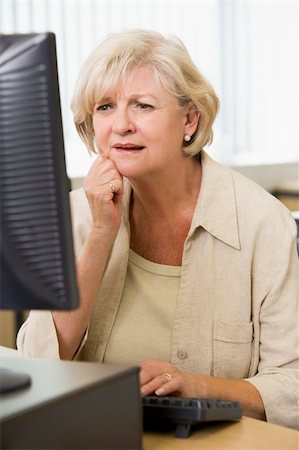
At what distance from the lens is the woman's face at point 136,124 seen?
187cm

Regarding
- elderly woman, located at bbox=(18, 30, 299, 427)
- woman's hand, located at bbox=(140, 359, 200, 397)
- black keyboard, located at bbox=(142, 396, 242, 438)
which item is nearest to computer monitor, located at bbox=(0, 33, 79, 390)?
black keyboard, located at bbox=(142, 396, 242, 438)

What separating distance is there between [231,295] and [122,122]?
44 cm

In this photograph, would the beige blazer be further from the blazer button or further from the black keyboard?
the black keyboard

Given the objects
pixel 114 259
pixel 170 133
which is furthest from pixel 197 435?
pixel 170 133

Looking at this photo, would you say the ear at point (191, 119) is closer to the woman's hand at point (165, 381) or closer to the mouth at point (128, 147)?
the mouth at point (128, 147)

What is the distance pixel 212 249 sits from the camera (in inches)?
73.7

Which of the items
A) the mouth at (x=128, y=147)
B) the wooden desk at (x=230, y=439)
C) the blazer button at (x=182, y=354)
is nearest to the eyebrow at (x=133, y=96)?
the mouth at (x=128, y=147)

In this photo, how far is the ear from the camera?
1964 mm

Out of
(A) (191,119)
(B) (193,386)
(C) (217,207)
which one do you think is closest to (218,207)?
(C) (217,207)

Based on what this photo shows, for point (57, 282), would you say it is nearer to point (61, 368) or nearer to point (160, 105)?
point (61, 368)

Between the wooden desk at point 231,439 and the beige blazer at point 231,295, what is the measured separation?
43 cm

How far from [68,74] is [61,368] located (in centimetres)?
291

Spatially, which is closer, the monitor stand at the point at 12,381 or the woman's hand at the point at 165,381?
the monitor stand at the point at 12,381

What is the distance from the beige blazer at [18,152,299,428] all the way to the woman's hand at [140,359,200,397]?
10.1 inches
